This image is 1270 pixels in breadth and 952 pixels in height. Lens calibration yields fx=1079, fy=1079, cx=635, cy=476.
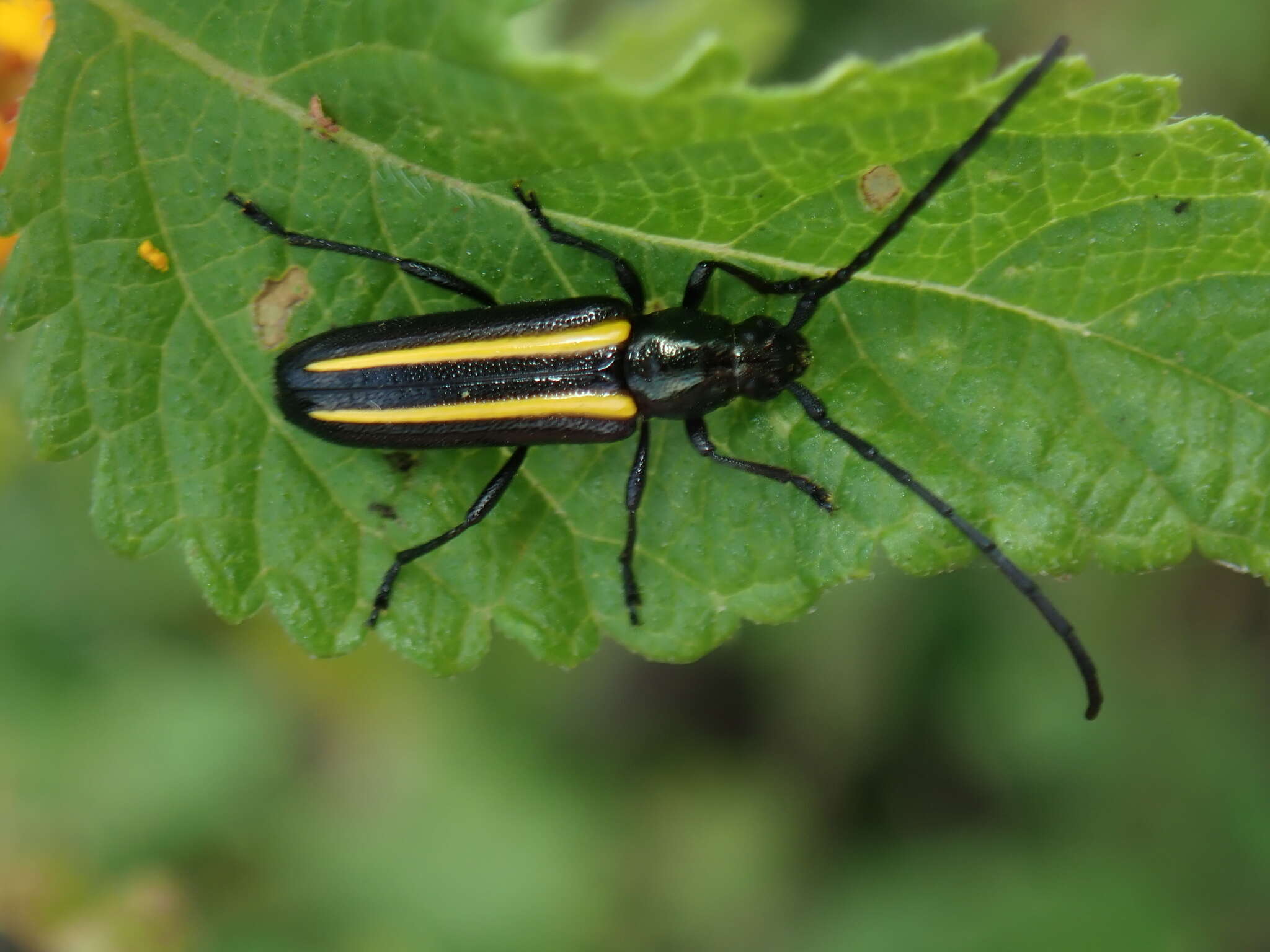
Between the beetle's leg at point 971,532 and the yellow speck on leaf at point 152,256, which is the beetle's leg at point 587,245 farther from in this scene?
the yellow speck on leaf at point 152,256

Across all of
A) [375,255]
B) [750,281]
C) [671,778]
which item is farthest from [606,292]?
[671,778]

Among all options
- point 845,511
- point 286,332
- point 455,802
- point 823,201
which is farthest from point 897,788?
→ point 286,332

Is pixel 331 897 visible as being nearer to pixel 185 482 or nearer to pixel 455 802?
pixel 455 802

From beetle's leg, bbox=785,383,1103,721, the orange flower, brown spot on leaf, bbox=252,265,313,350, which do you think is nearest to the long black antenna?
beetle's leg, bbox=785,383,1103,721

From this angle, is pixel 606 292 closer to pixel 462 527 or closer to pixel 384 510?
pixel 462 527

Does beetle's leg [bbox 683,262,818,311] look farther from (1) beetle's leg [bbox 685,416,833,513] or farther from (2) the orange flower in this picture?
(2) the orange flower

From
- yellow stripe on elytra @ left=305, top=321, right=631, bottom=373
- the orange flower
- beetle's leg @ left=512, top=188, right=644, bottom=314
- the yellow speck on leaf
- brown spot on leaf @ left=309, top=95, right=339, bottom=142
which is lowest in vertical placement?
yellow stripe on elytra @ left=305, top=321, right=631, bottom=373
